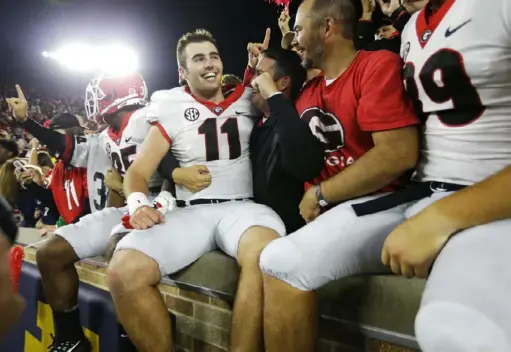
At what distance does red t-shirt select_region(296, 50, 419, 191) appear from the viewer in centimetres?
140

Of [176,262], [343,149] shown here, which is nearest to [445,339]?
[343,149]

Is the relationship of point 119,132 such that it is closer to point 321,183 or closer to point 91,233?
point 91,233

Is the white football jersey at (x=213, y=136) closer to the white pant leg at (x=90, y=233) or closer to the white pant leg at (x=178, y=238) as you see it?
the white pant leg at (x=178, y=238)

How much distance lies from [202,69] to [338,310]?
1238mm

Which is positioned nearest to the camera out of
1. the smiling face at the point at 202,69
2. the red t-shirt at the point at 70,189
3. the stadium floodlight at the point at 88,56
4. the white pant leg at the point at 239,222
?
the white pant leg at the point at 239,222

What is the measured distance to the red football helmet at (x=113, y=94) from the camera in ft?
9.77

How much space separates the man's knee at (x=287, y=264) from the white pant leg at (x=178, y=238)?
0.60 meters

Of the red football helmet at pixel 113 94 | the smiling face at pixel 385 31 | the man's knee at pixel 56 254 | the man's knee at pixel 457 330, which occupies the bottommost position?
the man's knee at pixel 56 254

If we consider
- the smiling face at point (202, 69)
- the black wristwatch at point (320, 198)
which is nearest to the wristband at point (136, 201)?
the smiling face at point (202, 69)

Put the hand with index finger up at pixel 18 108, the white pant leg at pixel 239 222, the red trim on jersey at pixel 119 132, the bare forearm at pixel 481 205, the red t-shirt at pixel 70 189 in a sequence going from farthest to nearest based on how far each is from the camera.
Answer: the red t-shirt at pixel 70 189, the hand with index finger up at pixel 18 108, the red trim on jersey at pixel 119 132, the white pant leg at pixel 239 222, the bare forearm at pixel 481 205

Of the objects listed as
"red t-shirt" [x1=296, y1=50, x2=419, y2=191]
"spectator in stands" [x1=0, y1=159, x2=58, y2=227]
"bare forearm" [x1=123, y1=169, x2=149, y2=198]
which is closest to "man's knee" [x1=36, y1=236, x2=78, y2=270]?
"bare forearm" [x1=123, y1=169, x2=149, y2=198]

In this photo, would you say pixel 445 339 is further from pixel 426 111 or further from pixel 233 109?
pixel 233 109

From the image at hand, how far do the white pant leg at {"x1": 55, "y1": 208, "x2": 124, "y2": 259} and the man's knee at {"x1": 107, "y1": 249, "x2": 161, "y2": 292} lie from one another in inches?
30.0

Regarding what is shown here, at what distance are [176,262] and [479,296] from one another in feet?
3.97
